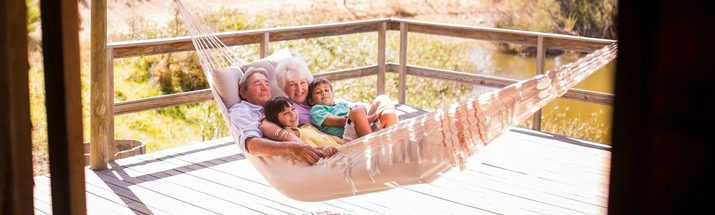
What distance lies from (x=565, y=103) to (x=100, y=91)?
5.24m

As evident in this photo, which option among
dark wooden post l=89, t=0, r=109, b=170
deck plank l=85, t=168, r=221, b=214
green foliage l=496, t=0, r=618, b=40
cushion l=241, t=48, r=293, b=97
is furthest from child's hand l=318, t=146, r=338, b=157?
green foliage l=496, t=0, r=618, b=40

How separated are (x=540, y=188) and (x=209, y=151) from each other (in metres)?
1.68

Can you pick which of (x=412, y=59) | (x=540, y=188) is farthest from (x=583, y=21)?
(x=540, y=188)

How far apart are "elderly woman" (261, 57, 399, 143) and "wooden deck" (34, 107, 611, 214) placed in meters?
0.35

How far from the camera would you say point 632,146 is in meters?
0.58

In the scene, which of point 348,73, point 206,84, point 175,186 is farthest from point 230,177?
point 206,84

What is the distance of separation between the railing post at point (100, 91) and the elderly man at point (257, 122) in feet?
2.24

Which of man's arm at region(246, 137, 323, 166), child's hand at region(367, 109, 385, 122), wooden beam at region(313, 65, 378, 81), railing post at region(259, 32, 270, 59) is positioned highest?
railing post at region(259, 32, 270, 59)

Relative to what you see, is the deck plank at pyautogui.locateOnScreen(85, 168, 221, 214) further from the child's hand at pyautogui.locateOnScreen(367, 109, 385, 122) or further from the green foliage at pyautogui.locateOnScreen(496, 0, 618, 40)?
the green foliage at pyautogui.locateOnScreen(496, 0, 618, 40)

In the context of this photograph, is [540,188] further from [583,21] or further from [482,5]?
[482,5]

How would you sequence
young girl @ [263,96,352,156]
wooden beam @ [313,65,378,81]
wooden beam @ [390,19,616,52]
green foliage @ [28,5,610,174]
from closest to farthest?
young girl @ [263,96,352,156] < wooden beam @ [390,19,616,52] < wooden beam @ [313,65,378,81] < green foliage @ [28,5,610,174]

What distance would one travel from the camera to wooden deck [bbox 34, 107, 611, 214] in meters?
2.30

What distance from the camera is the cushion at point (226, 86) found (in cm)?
240

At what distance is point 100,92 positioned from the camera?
268cm
